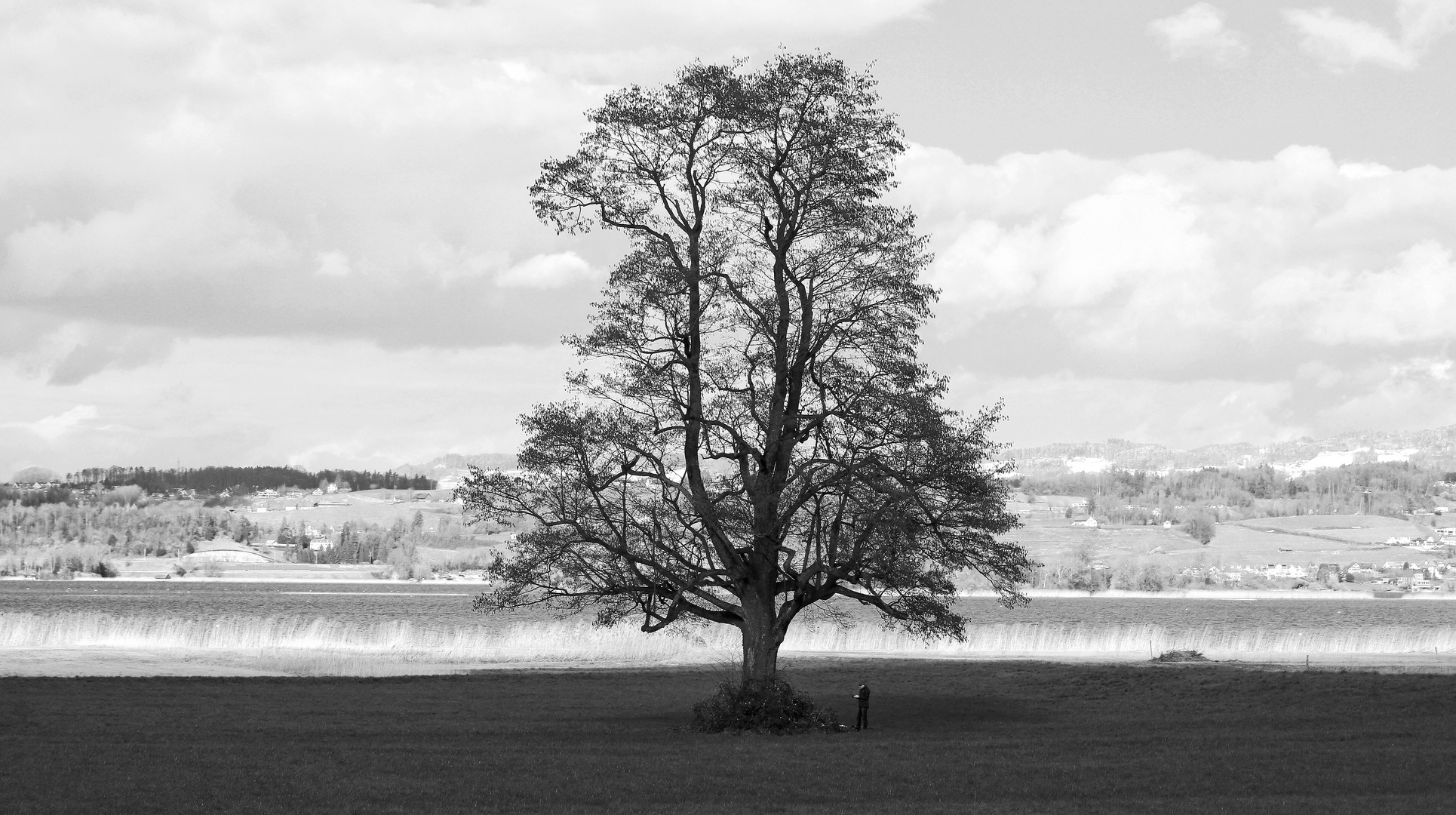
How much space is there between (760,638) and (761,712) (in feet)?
5.43

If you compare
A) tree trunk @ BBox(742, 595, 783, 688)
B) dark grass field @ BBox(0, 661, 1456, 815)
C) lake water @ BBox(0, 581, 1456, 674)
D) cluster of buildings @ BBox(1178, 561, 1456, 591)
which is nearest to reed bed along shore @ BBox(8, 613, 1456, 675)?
lake water @ BBox(0, 581, 1456, 674)

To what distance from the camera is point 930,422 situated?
29016mm

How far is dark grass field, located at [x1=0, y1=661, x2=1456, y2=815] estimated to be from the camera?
20.5m

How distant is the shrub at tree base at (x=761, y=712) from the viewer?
2970 cm

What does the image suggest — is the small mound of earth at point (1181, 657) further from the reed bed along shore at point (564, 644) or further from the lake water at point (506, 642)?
the lake water at point (506, 642)

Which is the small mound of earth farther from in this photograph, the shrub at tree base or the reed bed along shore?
the shrub at tree base

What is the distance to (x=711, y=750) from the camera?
2612 cm

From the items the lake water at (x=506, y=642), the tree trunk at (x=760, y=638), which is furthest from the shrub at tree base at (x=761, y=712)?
the lake water at (x=506, y=642)

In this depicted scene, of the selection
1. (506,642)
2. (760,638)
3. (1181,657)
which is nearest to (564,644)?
(506,642)

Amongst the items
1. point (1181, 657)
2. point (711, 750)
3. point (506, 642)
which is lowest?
point (506, 642)

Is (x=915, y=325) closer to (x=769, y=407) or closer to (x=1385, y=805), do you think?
(x=769, y=407)

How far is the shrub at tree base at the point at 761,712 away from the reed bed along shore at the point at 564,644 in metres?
22.6

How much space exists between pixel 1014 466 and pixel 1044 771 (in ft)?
27.3

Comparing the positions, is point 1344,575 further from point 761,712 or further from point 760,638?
point 761,712
